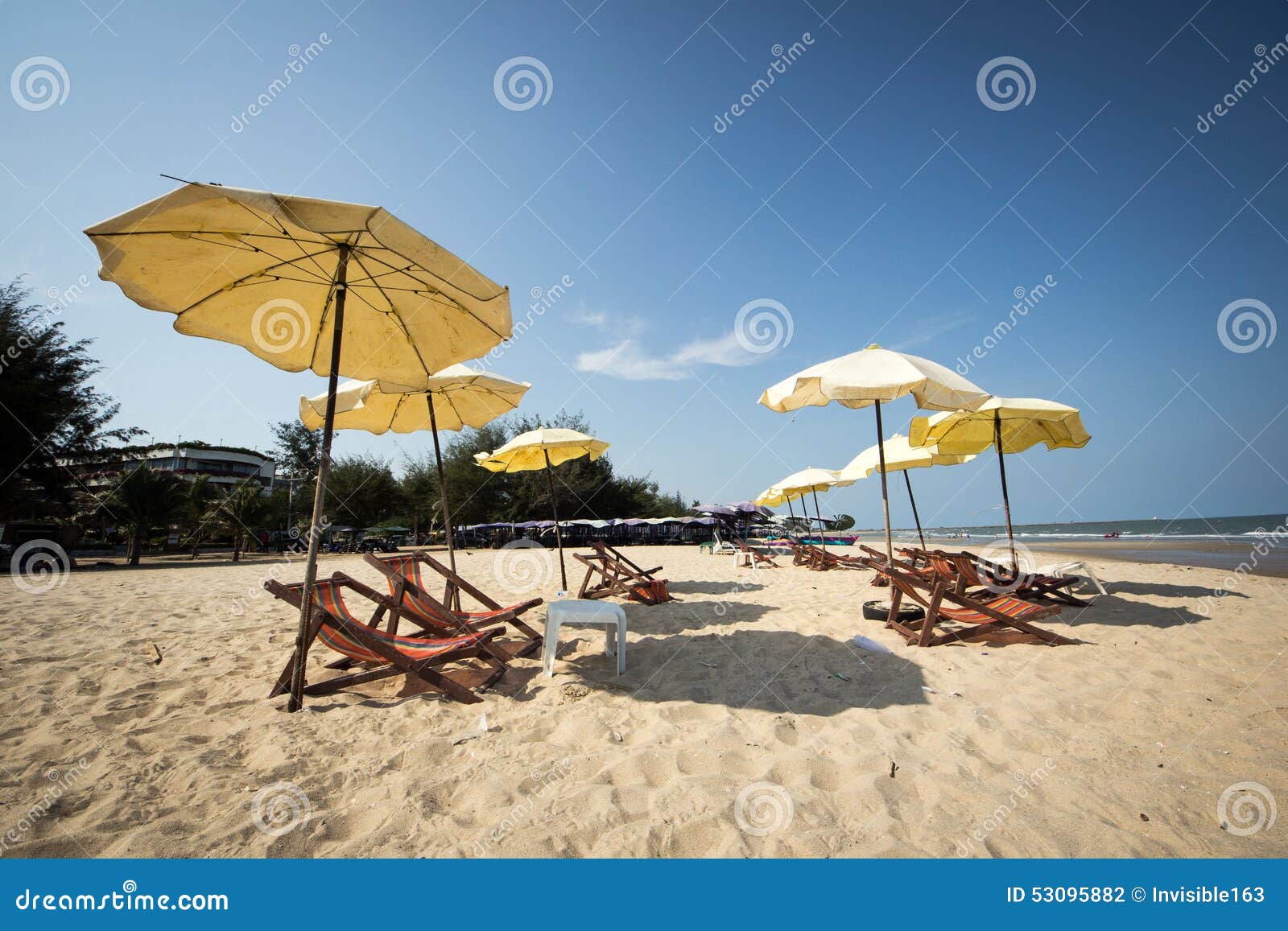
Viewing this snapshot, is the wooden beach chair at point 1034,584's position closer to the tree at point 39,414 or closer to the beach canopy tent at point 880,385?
the beach canopy tent at point 880,385

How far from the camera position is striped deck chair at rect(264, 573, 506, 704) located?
3.21m

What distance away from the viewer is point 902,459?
9.74m

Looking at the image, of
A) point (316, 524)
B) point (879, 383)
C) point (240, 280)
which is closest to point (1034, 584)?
point (879, 383)

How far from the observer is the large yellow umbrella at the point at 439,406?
18.3 ft

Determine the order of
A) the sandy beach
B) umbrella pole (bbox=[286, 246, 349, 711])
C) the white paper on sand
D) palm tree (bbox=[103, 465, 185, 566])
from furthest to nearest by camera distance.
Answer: palm tree (bbox=[103, 465, 185, 566]) → the white paper on sand → umbrella pole (bbox=[286, 246, 349, 711]) → the sandy beach

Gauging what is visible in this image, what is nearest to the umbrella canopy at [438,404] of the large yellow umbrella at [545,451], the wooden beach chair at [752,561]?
the large yellow umbrella at [545,451]

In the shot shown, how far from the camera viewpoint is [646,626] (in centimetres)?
544

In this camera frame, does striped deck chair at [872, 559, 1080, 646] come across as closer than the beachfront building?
Yes

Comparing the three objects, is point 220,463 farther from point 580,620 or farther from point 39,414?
point 580,620

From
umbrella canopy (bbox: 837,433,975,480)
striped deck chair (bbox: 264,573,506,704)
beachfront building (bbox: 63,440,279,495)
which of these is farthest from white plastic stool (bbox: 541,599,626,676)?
beachfront building (bbox: 63,440,279,495)

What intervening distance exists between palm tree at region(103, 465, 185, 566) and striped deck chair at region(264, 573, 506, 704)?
643 inches

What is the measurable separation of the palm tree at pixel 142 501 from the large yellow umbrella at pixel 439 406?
13.7 meters

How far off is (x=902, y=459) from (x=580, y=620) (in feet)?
26.7

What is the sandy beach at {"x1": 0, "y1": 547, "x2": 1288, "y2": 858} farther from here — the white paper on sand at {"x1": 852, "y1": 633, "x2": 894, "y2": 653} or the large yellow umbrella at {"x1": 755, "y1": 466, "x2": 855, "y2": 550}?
the large yellow umbrella at {"x1": 755, "y1": 466, "x2": 855, "y2": 550}
